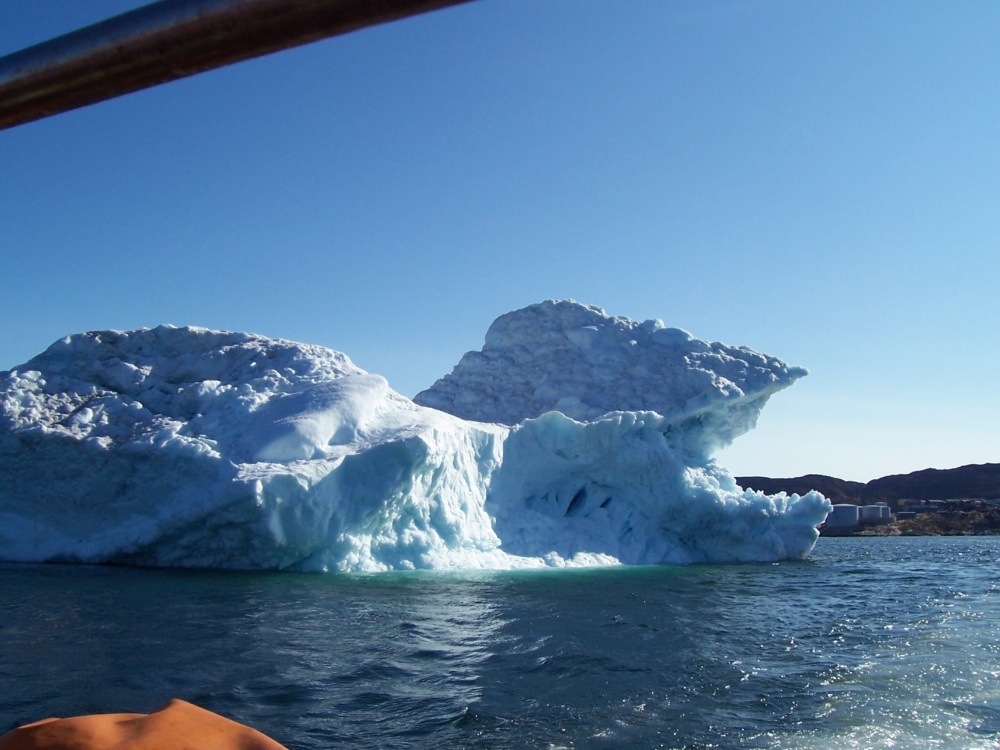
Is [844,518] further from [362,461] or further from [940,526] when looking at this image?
[362,461]

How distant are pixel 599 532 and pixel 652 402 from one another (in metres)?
3.42

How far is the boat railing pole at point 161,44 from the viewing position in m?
0.94

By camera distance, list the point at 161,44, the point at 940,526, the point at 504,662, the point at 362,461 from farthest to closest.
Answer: the point at 940,526, the point at 362,461, the point at 504,662, the point at 161,44

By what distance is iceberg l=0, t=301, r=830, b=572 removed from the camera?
12000 millimetres

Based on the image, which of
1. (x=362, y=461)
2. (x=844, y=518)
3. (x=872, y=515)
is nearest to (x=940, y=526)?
(x=872, y=515)

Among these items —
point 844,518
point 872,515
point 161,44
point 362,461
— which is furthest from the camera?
point 872,515

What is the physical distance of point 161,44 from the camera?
1026mm

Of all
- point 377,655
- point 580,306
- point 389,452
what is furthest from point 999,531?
point 377,655

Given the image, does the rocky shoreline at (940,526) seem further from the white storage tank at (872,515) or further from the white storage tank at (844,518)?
the white storage tank at (844,518)

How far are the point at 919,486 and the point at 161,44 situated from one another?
71.8 meters

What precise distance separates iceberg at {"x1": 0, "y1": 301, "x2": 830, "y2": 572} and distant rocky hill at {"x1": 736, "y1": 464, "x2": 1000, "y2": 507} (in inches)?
1671

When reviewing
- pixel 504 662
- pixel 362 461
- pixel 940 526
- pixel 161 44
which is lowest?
pixel 940 526

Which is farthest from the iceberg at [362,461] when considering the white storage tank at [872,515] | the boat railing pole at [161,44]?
the white storage tank at [872,515]

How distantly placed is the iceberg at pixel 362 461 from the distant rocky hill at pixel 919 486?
4245 centimetres
